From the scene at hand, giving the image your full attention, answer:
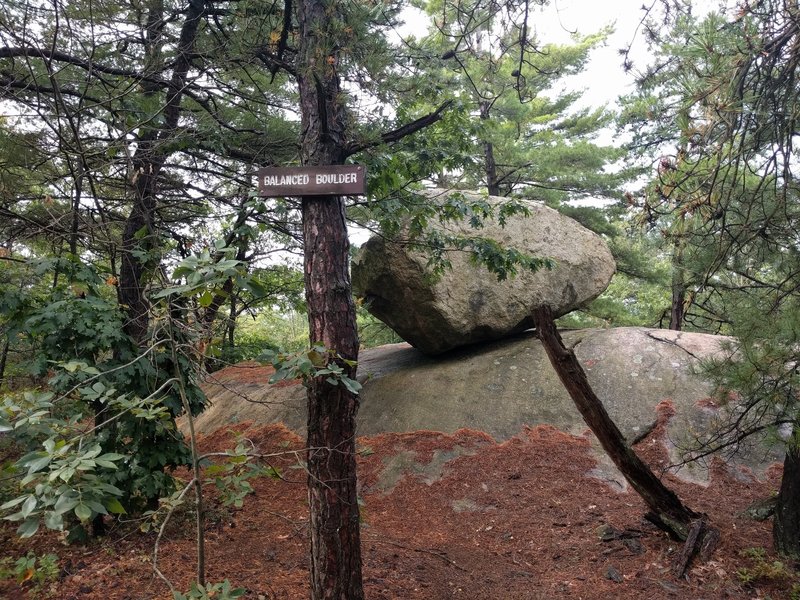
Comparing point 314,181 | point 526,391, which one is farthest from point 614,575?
point 314,181

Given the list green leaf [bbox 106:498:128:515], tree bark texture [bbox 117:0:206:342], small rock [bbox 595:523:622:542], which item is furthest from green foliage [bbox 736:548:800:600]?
tree bark texture [bbox 117:0:206:342]

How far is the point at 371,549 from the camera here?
456 centimetres

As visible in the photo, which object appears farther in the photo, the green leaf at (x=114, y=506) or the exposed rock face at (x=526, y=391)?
the exposed rock face at (x=526, y=391)

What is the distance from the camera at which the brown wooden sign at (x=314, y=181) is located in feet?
11.7

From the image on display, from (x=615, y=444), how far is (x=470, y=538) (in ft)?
5.29

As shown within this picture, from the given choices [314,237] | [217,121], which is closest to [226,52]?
[217,121]

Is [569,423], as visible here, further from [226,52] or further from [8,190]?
[8,190]

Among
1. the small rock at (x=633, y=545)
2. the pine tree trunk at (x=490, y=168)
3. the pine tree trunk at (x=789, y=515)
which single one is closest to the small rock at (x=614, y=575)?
the small rock at (x=633, y=545)

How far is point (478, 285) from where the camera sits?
307 inches

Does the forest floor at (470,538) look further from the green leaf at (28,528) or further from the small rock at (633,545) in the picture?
the green leaf at (28,528)

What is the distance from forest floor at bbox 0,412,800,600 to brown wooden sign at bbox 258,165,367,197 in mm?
1615

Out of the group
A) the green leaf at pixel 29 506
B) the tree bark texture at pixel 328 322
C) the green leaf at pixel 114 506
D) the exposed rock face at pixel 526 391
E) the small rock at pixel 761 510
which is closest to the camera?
the green leaf at pixel 29 506

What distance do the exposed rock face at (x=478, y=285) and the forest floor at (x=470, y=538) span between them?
1.66 metres

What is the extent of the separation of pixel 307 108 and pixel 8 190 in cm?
291
